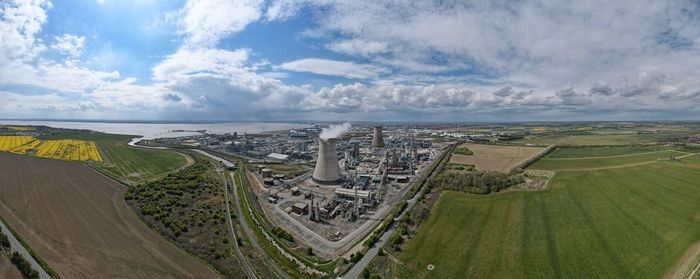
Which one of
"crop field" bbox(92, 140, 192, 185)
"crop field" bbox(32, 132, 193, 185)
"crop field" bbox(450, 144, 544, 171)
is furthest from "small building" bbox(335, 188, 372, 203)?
"crop field" bbox(92, 140, 192, 185)

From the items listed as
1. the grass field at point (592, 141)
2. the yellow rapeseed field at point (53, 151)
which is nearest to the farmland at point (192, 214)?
the yellow rapeseed field at point (53, 151)

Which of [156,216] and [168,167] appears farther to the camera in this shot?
[168,167]

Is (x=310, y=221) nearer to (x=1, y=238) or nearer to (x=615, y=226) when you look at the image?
(x=1, y=238)

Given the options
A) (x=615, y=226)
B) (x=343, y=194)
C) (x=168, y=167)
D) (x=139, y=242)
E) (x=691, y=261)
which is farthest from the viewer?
(x=168, y=167)

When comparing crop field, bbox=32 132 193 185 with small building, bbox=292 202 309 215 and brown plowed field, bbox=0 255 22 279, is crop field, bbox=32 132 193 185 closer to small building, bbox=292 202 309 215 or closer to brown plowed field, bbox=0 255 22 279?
brown plowed field, bbox=0 255 22 279

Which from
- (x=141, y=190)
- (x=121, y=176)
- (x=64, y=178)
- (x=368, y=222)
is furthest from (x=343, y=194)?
(x=64, y=178)

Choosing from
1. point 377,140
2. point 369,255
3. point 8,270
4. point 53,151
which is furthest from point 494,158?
point 53,151
